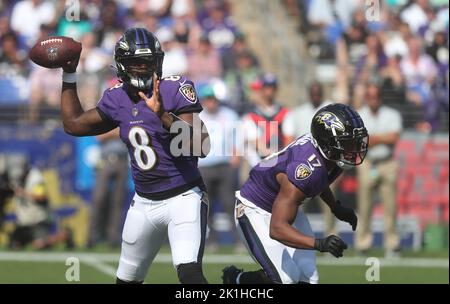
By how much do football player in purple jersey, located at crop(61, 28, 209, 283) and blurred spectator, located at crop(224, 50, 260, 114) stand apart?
7.36 metres

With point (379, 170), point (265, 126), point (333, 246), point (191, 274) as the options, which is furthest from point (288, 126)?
point (333, 246)

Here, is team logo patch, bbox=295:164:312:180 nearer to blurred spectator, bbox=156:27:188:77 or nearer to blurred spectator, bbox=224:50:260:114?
blurred spectator, bbox=224:50:260:114

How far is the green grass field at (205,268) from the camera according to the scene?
31.9ft

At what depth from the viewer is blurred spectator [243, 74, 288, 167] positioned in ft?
37.4

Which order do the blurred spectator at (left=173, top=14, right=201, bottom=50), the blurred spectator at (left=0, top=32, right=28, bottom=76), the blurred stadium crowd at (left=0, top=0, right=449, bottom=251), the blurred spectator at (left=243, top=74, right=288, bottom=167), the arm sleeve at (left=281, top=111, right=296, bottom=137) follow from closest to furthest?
the blurred spectator at (left=243, top=74, right=288, bottom=167) → the arm sleeve at (left=281, top=111, right=296, bottom=137) → the blurred stadium crowd at (left=0, top=0, right=449, bottom=251) → the blurred spectator at (left=0, top=32, right=28, bottom=76) → the blurred spectator at (left=173, top=14, right=201, bottom=50)

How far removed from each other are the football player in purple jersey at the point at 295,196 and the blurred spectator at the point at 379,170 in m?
5.20

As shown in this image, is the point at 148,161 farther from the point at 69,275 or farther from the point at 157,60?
the point at 69,275

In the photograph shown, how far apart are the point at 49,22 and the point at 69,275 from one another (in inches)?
269

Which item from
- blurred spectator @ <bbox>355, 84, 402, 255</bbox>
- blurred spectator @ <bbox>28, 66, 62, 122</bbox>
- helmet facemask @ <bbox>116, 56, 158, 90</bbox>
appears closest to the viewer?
helmet facemask @ <bbox>116, 56, 158, 90</bbox>

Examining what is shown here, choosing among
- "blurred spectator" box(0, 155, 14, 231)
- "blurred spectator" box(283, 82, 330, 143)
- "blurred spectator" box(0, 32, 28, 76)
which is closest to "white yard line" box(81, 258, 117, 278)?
"blurred spectator" box(0, 155, 14, 231)

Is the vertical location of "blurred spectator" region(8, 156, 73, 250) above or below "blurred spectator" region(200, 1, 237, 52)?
below

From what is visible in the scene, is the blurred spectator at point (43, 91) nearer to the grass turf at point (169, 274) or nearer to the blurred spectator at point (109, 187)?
the blurred spectator at point (109, 187)

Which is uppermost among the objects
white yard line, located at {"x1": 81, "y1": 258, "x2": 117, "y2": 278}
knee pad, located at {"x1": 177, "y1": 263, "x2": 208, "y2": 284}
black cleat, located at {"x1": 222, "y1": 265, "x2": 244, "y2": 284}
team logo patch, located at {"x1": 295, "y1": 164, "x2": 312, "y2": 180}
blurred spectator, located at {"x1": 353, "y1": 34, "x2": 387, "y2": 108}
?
team logo patch, located at {"x1": 295, "y1": 164, "x2": 312, "y2": 180}

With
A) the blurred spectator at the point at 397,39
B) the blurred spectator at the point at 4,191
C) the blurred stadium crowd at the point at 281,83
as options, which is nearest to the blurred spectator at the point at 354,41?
the blurred stadium crowd at the point at 281,83
